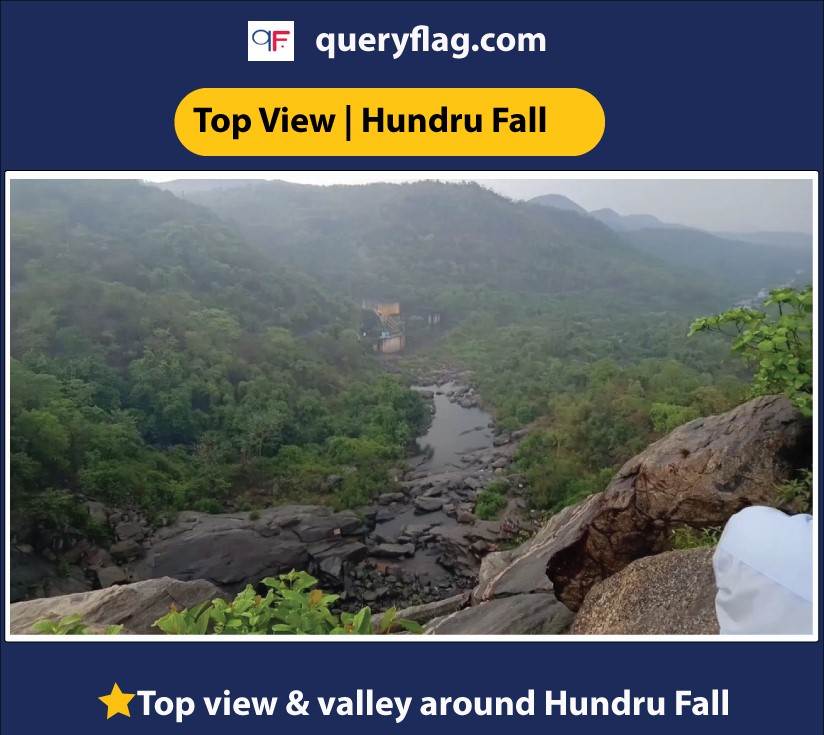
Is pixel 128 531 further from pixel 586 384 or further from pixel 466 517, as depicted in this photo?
pixel 586 384

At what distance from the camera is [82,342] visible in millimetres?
6941

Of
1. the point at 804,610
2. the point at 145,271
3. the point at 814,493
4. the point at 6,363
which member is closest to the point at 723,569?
the point at 804,610

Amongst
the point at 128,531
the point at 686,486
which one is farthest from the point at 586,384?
the point at 128,531

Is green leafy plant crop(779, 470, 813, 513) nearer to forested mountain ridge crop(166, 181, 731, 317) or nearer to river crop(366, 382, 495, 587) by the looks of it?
river crop(366, 382, 495, 587)

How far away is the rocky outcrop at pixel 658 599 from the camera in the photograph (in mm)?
2508

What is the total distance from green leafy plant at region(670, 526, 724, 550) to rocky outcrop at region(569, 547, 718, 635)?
0.12m

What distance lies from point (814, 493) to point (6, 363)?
4.26m

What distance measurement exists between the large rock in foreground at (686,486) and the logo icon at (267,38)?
3.13 meters

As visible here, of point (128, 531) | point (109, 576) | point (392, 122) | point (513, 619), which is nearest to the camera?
point (392, 122)

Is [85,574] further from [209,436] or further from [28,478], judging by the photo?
[209,436]

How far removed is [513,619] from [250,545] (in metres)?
4.93

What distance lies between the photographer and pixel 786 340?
242cm

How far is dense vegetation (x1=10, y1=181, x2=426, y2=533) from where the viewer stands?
6086 mm

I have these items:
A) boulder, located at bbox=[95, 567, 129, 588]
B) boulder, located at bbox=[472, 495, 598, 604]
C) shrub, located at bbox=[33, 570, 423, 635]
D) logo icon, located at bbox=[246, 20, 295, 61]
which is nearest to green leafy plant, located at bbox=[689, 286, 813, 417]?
boulder, located at bbox=[472, 495, 598, 604]
